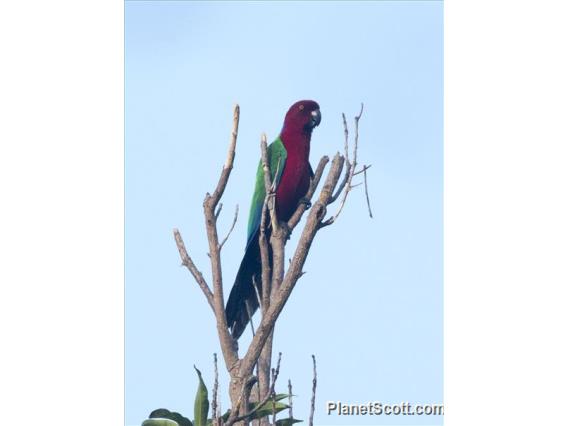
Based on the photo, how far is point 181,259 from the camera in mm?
3695

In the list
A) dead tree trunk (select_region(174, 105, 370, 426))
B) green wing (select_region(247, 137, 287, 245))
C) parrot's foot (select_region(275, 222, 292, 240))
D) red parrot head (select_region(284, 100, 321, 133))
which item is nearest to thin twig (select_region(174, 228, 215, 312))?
dead tree trunk (select_region(174, 105, 370, 426))

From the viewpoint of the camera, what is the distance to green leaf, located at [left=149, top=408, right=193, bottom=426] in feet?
10.2

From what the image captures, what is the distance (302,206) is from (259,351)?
1205 millimetres

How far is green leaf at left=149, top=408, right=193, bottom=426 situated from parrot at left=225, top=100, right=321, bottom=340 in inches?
43.4

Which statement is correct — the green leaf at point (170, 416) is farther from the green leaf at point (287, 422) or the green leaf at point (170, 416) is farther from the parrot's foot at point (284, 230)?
the parrot's foot at point (284, 230)

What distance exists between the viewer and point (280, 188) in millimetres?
5098

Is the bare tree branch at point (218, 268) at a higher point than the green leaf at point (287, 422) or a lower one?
higher

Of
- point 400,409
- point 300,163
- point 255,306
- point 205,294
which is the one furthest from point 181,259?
point 300,163

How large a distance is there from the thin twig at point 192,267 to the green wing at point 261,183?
1253 mm

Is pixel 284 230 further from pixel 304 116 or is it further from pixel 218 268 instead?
pixel 304 116

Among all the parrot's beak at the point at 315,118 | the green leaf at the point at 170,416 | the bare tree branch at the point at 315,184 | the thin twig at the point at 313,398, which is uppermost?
the parrot's beak at the point at 315,118

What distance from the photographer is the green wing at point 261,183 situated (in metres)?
5.09

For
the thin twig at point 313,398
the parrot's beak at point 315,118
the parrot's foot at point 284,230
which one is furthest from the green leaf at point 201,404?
the parrot's beak at point 315,118

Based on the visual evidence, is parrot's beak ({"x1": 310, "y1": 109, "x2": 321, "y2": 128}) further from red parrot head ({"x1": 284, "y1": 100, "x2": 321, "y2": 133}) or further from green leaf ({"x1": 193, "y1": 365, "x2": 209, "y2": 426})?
green leaf ({"x1": 193, "y1": 365, "x2": 209, "y2": 426})
